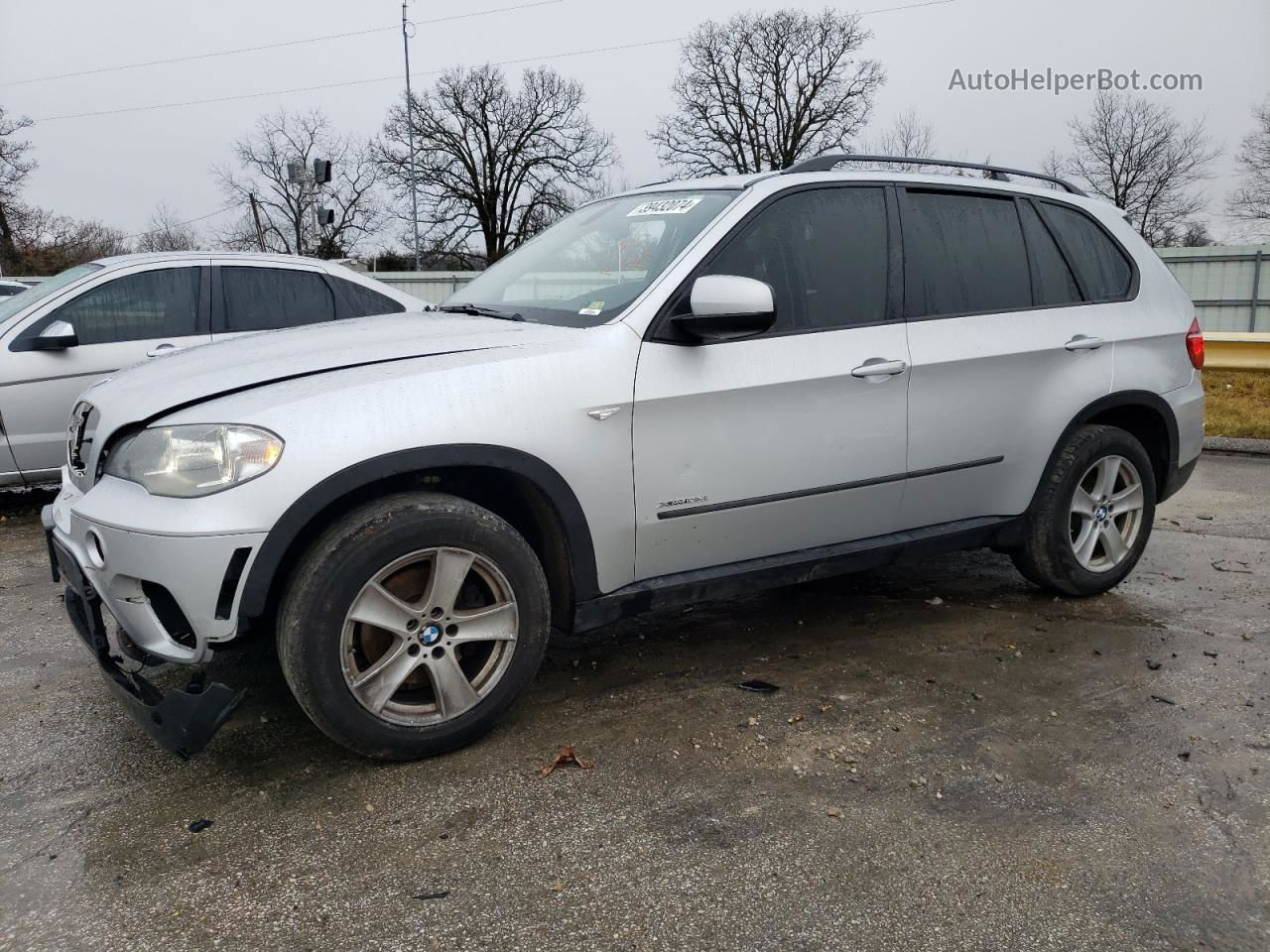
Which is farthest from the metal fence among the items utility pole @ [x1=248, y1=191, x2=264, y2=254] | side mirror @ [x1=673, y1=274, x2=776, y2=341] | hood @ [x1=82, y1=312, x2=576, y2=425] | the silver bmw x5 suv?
utility pole @ [x1=248, y1=191, x2=264, y2=254]

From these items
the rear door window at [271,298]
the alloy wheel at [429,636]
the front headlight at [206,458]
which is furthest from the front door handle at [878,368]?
the rear door window at [271,298]

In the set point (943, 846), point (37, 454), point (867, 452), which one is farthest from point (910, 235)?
point (37, 454)

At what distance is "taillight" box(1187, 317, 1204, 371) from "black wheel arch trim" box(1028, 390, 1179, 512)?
30 centimetres

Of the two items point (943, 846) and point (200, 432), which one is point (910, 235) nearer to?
point (943, 846)

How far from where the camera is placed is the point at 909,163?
4223mm

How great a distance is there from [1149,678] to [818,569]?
1.31m

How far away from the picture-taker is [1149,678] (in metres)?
3.86

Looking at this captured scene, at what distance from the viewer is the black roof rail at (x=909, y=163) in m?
3.96

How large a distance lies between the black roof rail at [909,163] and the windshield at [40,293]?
4863 mm

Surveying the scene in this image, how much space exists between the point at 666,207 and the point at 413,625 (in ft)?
6.23

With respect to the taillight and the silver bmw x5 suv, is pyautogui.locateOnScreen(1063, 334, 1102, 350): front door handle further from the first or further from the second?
the taillight

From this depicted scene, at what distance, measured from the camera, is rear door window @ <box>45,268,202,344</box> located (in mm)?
6496

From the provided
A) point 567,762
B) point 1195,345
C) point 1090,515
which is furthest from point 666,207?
point 1195,345

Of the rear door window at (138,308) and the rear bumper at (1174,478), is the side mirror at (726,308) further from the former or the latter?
the rear door window at (138,308)
